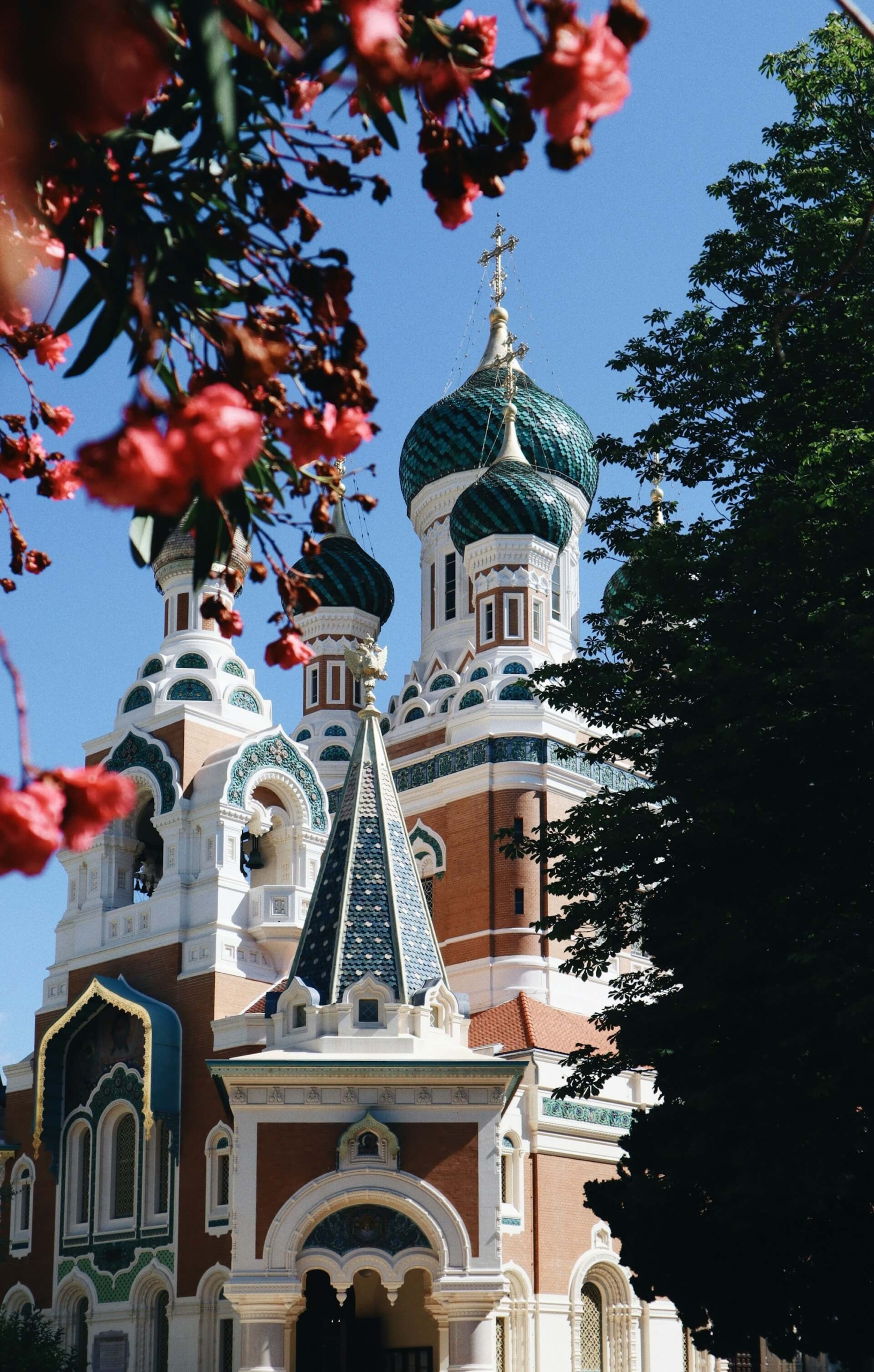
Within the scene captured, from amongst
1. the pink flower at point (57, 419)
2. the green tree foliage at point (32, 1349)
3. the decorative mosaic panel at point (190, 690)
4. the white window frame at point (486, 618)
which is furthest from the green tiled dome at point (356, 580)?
the pink flower at point (57, 419)

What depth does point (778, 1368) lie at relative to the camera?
20.4 metres

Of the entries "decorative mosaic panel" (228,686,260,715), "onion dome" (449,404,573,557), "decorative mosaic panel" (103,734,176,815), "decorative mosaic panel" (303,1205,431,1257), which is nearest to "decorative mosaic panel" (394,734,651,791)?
"decorative mosaic panel" (228,686,260,715)

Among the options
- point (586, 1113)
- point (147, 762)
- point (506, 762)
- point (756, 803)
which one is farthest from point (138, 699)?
point (756, 803)

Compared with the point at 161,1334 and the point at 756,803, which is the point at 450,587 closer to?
the point at 161,1334

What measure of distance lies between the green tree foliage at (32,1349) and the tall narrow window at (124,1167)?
1.52 meters

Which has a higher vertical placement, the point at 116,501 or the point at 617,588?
the point at 617,588

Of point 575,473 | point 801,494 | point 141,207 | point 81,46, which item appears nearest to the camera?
point 81,46

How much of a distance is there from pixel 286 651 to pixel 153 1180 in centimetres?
1644

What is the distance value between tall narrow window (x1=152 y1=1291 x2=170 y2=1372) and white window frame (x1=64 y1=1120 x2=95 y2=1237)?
1.67m

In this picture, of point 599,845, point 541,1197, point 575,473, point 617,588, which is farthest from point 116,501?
point 575,473

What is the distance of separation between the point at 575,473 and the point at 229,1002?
12.3 meters

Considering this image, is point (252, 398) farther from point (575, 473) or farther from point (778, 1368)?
point (575, 473)

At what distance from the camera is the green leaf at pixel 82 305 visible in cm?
341

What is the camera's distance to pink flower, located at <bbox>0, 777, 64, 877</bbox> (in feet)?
9.55
